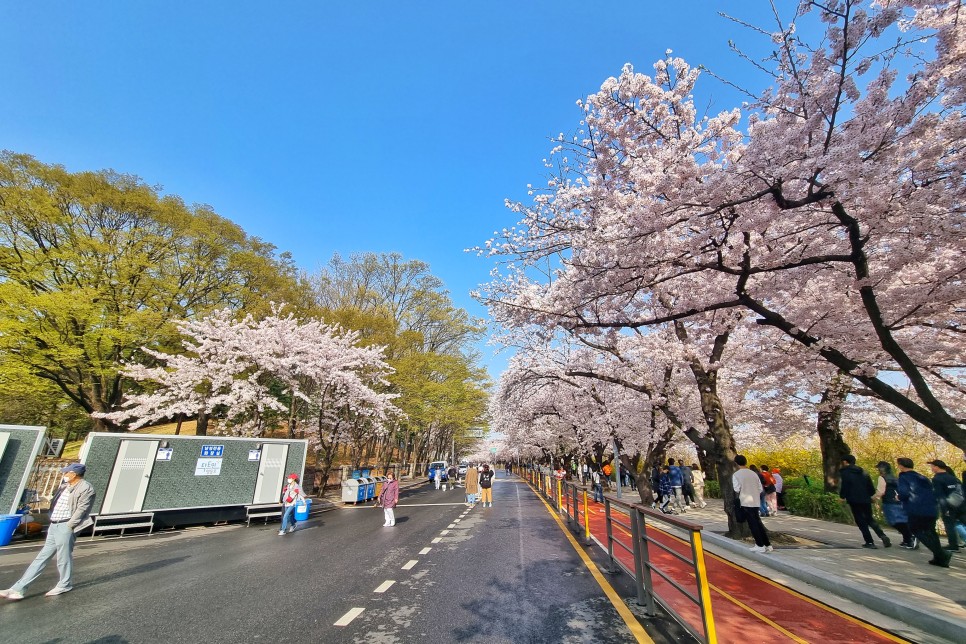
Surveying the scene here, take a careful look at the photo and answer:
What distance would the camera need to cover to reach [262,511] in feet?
45.9

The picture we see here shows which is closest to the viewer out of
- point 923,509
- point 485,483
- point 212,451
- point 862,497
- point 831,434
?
point 923,509

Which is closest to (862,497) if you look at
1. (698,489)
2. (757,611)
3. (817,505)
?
(757,611)

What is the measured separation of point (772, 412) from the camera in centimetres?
1684

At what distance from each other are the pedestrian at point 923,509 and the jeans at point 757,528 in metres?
2.16

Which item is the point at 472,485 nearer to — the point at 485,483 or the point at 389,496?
the point at 485,483

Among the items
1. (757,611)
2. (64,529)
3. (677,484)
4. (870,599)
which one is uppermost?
(677,484)

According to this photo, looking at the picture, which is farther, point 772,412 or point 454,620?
point 772,412

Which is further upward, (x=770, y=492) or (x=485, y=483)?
(x=770, y=492)

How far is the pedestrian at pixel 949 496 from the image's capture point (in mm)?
7230

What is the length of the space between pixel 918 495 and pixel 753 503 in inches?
94.6

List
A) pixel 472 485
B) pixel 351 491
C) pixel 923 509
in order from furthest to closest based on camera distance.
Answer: pixel 351 491 < pixel 472 485 < pixel 923 509

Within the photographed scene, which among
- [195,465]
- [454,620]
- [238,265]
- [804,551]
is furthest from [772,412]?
[238,265]

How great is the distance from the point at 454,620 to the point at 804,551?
7166mm

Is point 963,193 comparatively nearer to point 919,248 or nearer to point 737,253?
point 919,248
